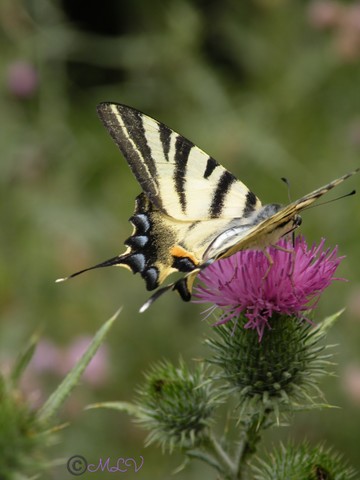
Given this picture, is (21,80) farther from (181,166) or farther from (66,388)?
(66,388)

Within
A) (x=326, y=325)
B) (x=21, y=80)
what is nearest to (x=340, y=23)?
(x=21, y=80)

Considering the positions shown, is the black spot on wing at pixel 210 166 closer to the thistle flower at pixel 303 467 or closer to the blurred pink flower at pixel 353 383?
the thistle flower at pixel 303 467

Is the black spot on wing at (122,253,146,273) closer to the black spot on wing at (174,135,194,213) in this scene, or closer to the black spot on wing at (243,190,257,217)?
the black spot on wing at (174,135,194,213)

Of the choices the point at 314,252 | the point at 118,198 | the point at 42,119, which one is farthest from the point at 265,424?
the point at 118,198

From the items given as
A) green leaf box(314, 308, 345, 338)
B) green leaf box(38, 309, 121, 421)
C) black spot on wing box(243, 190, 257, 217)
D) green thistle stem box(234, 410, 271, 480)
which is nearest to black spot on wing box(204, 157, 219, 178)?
black spot on wing box(243, 190, 257, 217)

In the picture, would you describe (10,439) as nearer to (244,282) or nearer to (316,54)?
(244,282)
